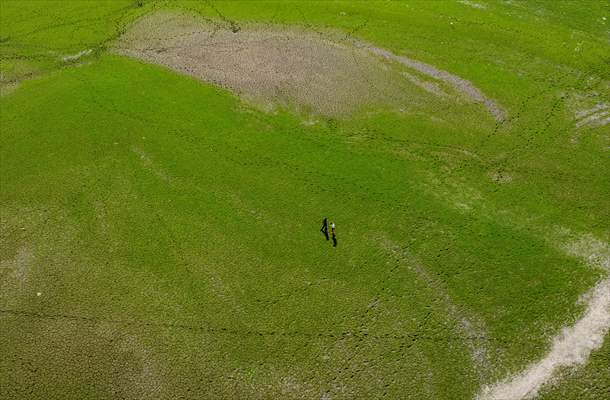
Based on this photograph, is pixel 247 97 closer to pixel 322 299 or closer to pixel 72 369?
pixel 322 299

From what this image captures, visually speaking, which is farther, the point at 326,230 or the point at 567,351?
the point at 326,230

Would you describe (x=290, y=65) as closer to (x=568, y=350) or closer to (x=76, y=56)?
(x=76, y=56)

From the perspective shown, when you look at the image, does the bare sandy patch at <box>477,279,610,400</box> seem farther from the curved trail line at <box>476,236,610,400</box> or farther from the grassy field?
the grassy field

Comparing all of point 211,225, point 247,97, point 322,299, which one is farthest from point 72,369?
point 247,97

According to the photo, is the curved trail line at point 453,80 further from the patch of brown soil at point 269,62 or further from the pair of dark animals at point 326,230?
the pair of dark animals at point 326,230

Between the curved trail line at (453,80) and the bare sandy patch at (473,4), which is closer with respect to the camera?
the curved trail line at (453,80)

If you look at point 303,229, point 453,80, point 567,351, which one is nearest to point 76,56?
point 303,229

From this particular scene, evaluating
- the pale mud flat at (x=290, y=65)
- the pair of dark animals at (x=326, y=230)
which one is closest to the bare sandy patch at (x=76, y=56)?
the pale mud flat at (x=290, y=65)
